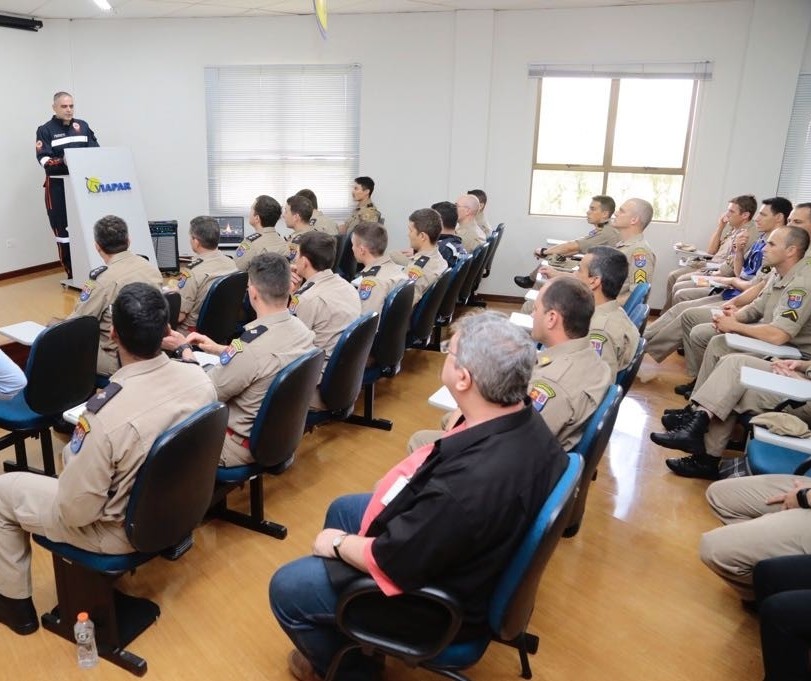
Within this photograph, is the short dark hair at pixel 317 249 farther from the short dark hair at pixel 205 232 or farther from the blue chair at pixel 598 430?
the blue chair at pixel 598 430

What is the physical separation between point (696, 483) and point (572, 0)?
4662 millimetres

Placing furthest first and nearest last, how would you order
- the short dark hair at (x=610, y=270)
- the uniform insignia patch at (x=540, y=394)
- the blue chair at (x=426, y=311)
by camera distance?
the blue chair at (x=426, y=311)
the short dark hair at (x=610, y=270)
the uniform insignia patch at (x=540, y=394)

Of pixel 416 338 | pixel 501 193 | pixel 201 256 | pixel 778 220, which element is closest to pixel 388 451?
pixel 416 338

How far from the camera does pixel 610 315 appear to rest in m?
2.93

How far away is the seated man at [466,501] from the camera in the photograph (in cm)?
139

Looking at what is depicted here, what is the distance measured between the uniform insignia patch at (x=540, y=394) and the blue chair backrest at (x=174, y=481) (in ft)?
3.30

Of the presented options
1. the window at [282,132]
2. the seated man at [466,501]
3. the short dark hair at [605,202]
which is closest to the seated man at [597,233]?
the short dark hair at [605,202]

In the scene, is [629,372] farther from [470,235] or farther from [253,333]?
[470,235]

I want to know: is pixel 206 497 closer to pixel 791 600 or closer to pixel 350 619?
pixel 350 619

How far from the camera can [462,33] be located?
6.42 m

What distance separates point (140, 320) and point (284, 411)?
71 cm

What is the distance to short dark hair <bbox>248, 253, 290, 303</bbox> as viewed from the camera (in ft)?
8.25

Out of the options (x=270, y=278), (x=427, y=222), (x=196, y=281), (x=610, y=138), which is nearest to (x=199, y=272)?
(x=196, y=281)

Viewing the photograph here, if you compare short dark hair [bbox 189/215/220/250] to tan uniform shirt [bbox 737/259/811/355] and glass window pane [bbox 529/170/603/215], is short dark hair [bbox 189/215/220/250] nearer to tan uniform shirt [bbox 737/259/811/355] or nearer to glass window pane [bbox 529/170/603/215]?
tan uniform shirt [bbox 737/259/811/355]
